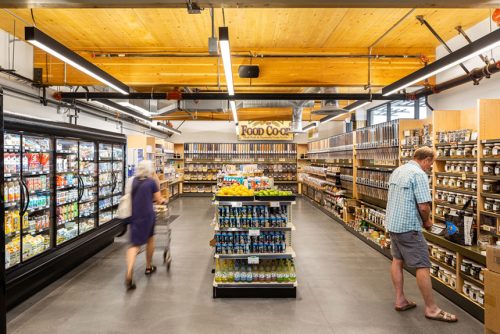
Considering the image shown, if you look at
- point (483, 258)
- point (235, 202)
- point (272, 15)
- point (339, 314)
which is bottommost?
point (339, 314)

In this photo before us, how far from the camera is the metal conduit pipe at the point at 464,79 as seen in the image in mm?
A: 4406

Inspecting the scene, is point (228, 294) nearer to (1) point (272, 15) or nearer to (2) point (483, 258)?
(2) point (483, 258)

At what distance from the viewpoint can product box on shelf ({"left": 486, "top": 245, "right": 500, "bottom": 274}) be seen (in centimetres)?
293

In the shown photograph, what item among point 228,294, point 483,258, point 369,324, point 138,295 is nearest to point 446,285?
point 483,258

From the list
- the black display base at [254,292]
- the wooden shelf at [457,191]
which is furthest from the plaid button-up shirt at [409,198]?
the black display base at [254,292]

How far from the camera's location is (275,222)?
4594mm

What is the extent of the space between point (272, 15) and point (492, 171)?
3.52 m

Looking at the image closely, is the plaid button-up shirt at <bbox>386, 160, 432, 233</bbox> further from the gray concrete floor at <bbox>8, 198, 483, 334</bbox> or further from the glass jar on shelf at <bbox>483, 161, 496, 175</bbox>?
the gray concrete floor at <bbox>8, 198, 483, 334</bbox>

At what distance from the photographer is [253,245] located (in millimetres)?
4562

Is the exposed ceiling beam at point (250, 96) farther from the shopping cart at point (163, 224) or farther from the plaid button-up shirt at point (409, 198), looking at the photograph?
the plaid button-up shirt at point (409, 198)

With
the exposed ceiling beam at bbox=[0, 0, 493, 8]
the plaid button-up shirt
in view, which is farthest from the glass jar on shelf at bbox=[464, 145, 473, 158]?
the exposed ceiling beam at bbox=[0, 0, 493, 8]

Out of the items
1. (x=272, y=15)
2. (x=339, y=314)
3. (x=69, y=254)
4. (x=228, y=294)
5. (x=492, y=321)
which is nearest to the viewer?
(x=492, y=321)

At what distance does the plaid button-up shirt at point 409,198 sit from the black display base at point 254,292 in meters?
1.58

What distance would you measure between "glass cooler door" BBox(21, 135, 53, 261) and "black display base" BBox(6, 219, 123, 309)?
21 centimetres
